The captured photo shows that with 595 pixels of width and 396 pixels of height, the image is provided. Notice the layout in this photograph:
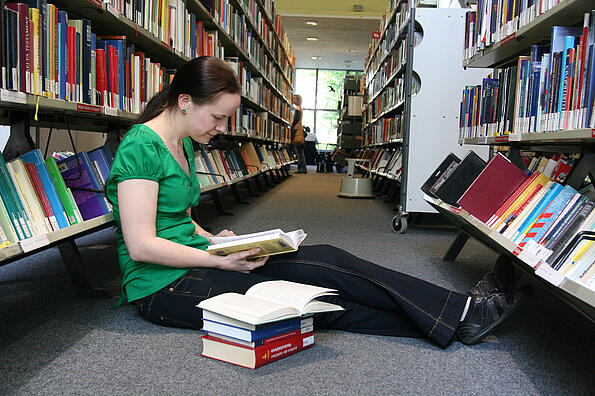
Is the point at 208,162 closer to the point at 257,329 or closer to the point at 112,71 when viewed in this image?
the point at 112,71

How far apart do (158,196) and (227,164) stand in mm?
3053

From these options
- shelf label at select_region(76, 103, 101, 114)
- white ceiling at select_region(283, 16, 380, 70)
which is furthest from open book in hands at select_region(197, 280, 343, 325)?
white ceiling at select_region(283, 16, 380, 70)

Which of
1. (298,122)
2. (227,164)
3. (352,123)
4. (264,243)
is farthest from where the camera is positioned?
(352,123)

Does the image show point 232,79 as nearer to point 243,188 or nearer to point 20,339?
point 20,339

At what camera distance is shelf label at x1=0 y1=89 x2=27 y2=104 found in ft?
4.64

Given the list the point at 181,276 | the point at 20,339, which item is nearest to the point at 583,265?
the point at 181,276

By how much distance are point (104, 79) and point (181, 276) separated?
97 cm

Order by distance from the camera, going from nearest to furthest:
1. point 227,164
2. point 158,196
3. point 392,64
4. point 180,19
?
point 158,196 → point 180,19 → point 227,164 → point 392,64

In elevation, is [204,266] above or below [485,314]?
above

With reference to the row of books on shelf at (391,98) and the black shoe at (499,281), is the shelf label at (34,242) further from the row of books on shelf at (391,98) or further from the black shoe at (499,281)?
the row of books on shelf at (391,98)

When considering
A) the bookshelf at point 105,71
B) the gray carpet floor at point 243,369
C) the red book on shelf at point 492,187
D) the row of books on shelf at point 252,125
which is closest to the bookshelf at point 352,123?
the row of books on shelf at point 252,125

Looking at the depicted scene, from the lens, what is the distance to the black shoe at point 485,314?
1636mm

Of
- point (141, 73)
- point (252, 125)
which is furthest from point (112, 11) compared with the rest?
point (252, 125)

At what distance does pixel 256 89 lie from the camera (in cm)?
622
